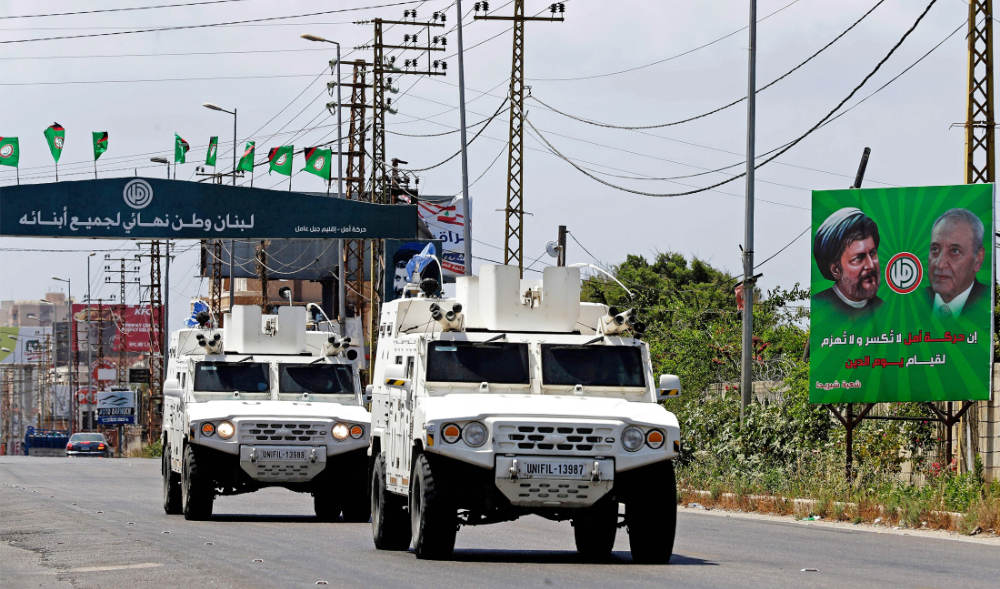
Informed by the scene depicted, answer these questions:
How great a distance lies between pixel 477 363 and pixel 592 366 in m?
1.11

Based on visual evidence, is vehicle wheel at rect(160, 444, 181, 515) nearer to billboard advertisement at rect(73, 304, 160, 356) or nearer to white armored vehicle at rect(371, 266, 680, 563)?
white armored vehicle at rect(371, 266, 680, 563)

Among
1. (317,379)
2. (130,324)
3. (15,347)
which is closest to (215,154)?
(317,379)

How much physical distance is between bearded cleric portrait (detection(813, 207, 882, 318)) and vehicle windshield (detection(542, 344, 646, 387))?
31.9 ft

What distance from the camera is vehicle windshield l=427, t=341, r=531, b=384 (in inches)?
628

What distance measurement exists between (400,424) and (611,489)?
2.81 meters

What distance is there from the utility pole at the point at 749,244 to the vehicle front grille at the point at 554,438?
52.8 feet

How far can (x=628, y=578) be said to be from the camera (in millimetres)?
13258

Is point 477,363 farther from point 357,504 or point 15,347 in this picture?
point 15,347

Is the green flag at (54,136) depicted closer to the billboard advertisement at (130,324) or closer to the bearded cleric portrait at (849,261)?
the bearded cleric portrait at (849,261)

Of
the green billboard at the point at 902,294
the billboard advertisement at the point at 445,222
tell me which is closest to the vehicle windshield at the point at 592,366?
the green billboard at the point at 902,294

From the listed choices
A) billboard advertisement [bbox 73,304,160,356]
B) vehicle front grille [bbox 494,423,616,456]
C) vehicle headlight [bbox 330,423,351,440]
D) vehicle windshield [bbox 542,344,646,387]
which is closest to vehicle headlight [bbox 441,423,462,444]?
vehicle front grille [bbox 494,423,616,456]

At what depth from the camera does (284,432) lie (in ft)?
73.4

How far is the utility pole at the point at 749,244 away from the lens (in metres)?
30.5

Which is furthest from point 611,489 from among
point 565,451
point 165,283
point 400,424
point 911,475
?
point 165,283
